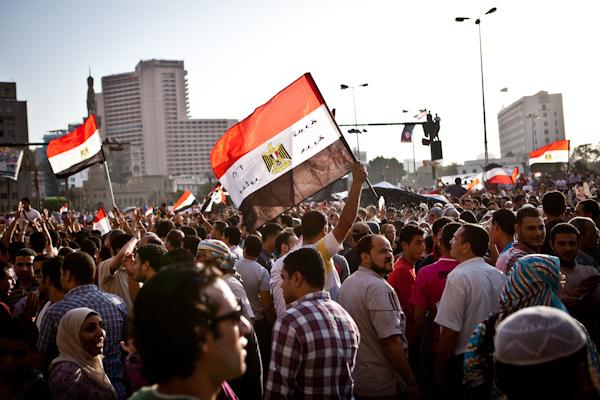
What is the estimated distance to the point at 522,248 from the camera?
20.8 ft

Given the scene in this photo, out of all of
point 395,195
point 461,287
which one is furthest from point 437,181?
point 461,287

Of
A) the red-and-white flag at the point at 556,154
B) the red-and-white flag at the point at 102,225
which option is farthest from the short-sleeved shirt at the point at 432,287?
the red-and-white flag at the point at 556,154

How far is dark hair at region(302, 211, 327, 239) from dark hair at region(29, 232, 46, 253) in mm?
5773

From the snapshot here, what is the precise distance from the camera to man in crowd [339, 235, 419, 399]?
5125 millimetres

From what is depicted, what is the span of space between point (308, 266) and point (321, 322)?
0.45m

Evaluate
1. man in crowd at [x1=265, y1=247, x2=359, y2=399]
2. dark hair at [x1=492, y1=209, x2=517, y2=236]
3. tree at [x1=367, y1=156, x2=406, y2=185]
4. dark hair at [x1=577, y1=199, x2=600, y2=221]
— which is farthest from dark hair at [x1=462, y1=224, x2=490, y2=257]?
tree at [x1=367, y1=156, x2=406, y2=185]

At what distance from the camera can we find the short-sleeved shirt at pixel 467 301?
205 inches

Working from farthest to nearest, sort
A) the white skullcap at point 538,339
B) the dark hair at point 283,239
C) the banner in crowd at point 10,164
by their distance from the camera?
the banner in crowd at point 10,164
the dark hair at point 283,239
the white skullcap at point 538,339

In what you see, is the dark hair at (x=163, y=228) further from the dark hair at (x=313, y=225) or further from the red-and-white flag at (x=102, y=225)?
the dark hair at (x=313, y=225)

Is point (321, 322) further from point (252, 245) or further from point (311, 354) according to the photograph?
point (252, 245)

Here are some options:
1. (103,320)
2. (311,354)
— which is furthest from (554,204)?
(103,320)

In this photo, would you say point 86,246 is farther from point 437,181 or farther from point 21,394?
point 437,181

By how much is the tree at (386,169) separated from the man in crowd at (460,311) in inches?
6280

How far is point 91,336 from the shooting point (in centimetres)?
472
